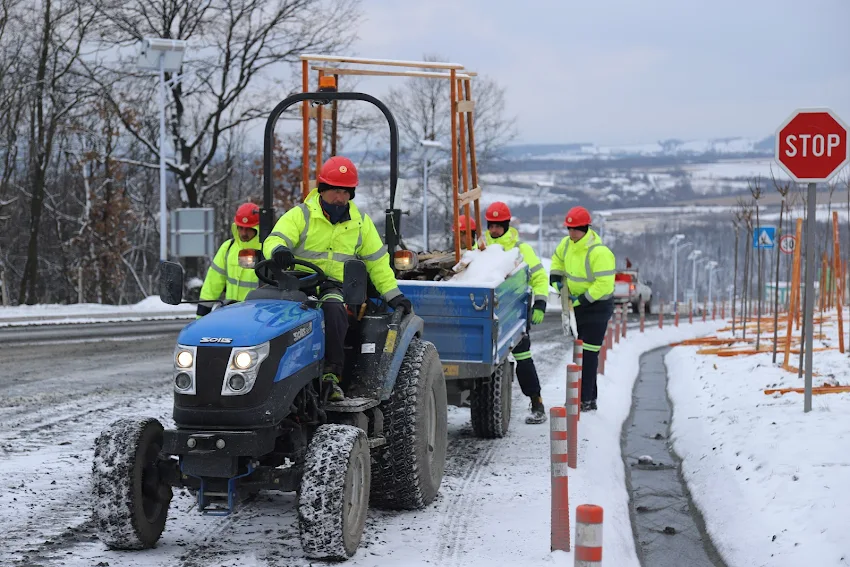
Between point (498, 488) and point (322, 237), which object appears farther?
point (498, 488)

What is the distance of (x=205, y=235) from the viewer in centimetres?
2841

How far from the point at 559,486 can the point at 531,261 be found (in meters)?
5.74

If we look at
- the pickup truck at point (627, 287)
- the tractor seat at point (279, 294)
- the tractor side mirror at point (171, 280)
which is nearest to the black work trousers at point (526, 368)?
the tractor seat at point (279, 294)

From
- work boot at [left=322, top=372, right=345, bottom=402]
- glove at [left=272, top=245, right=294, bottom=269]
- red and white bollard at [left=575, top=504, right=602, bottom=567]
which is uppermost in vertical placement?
glove at [left=272, top=245, right=294, bottom=269]

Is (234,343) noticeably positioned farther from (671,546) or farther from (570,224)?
(570,224)

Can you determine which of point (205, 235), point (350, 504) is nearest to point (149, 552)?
point (350, 504)

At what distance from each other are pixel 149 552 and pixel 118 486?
533 mm

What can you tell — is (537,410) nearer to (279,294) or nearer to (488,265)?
(488,265)

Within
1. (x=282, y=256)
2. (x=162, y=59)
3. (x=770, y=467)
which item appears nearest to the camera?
(x=282, y=256)

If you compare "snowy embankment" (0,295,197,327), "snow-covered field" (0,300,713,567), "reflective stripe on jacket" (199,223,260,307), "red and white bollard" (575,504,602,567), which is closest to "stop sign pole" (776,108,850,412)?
"snow-covered field" (0,300,713,567)

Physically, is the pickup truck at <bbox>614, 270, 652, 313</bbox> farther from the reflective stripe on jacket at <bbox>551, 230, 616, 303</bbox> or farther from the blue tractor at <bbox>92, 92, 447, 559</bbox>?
the blue tractor at <bbox>92, 92, 447, 559</bbox>

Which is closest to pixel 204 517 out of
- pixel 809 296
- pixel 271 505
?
pixel 271 505

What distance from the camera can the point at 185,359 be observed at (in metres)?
5.77

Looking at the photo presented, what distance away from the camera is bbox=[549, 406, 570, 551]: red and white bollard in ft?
21.0
